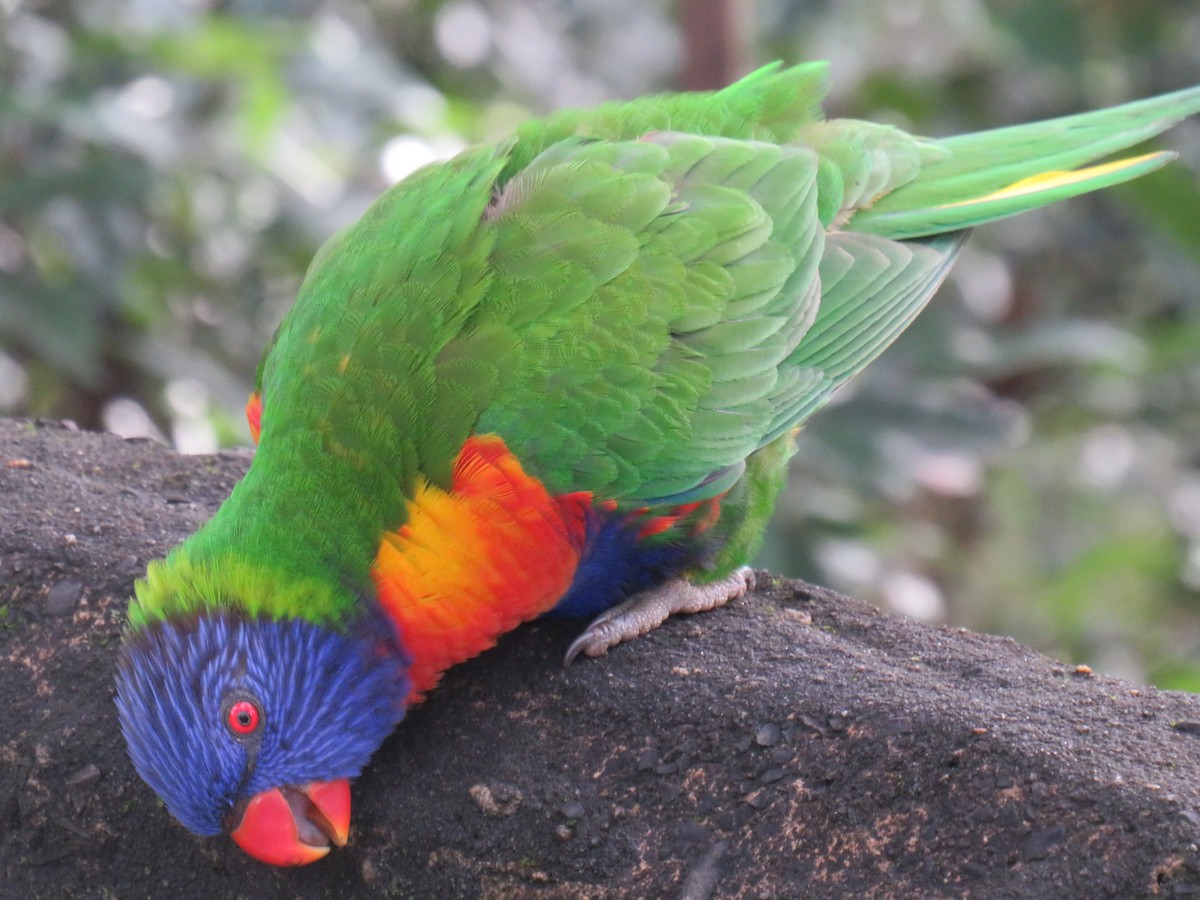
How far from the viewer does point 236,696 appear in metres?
1.72

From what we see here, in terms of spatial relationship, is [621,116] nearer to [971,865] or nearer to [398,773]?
[398,773]

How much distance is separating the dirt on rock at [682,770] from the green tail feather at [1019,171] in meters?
0.84

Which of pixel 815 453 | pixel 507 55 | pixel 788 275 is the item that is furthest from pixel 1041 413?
pixel 788 275

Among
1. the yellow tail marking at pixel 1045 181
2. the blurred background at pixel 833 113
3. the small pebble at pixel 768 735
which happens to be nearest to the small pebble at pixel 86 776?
the small pebble at pixel 768 735

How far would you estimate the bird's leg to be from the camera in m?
2.05

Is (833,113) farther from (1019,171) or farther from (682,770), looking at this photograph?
(682,770)

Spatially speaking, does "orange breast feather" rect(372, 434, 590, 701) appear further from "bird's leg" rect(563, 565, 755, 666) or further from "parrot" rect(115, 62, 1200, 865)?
"bird's leg" rect(563, 565, 755, 666)

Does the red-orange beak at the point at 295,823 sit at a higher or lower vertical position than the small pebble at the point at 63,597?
lower

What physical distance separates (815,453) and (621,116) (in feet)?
5.41

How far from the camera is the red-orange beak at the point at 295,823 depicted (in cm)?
176

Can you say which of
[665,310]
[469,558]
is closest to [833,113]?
[665,310]

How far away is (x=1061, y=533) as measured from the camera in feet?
15.6

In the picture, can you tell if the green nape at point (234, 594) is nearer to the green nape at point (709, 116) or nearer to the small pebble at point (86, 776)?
the small pebble at point (86, 776)

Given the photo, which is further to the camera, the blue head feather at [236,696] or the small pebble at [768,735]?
the small pebble at [768,735]
